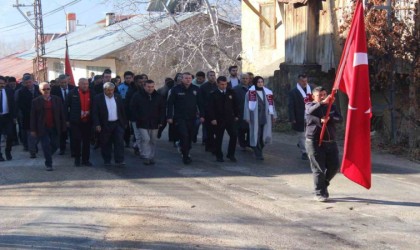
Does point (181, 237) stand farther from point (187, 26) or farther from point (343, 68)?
point (187, 26)

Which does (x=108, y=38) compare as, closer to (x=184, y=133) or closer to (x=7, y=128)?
(x=7, y=128)

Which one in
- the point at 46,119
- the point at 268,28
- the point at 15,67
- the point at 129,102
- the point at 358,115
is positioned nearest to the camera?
the point at 358,115

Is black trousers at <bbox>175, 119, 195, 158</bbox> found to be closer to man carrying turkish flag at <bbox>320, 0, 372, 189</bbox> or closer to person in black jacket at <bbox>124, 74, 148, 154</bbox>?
person in black jacket at <bbox>124, 74, 148, 154</bbox>

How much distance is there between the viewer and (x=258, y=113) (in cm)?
1312

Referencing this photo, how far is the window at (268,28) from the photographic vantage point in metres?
23.1

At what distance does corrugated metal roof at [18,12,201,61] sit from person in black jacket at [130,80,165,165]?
1647cm

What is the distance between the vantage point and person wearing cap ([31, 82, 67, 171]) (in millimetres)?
12219

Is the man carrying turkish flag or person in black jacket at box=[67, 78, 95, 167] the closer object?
the man carrying turkish flag

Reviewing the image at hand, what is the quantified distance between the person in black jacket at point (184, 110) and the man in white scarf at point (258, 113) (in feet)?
3.61

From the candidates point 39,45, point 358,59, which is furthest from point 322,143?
point 39,45

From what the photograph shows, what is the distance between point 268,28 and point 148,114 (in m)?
11.9

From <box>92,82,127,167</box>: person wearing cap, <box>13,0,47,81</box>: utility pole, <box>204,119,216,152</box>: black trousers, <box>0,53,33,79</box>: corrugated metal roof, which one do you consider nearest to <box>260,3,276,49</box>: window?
<box>204,119,216,152</box>: black trousers

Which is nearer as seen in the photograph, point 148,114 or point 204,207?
point 204,207

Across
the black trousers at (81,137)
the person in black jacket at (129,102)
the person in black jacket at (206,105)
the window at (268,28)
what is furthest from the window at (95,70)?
the black trousers at (81,137)
